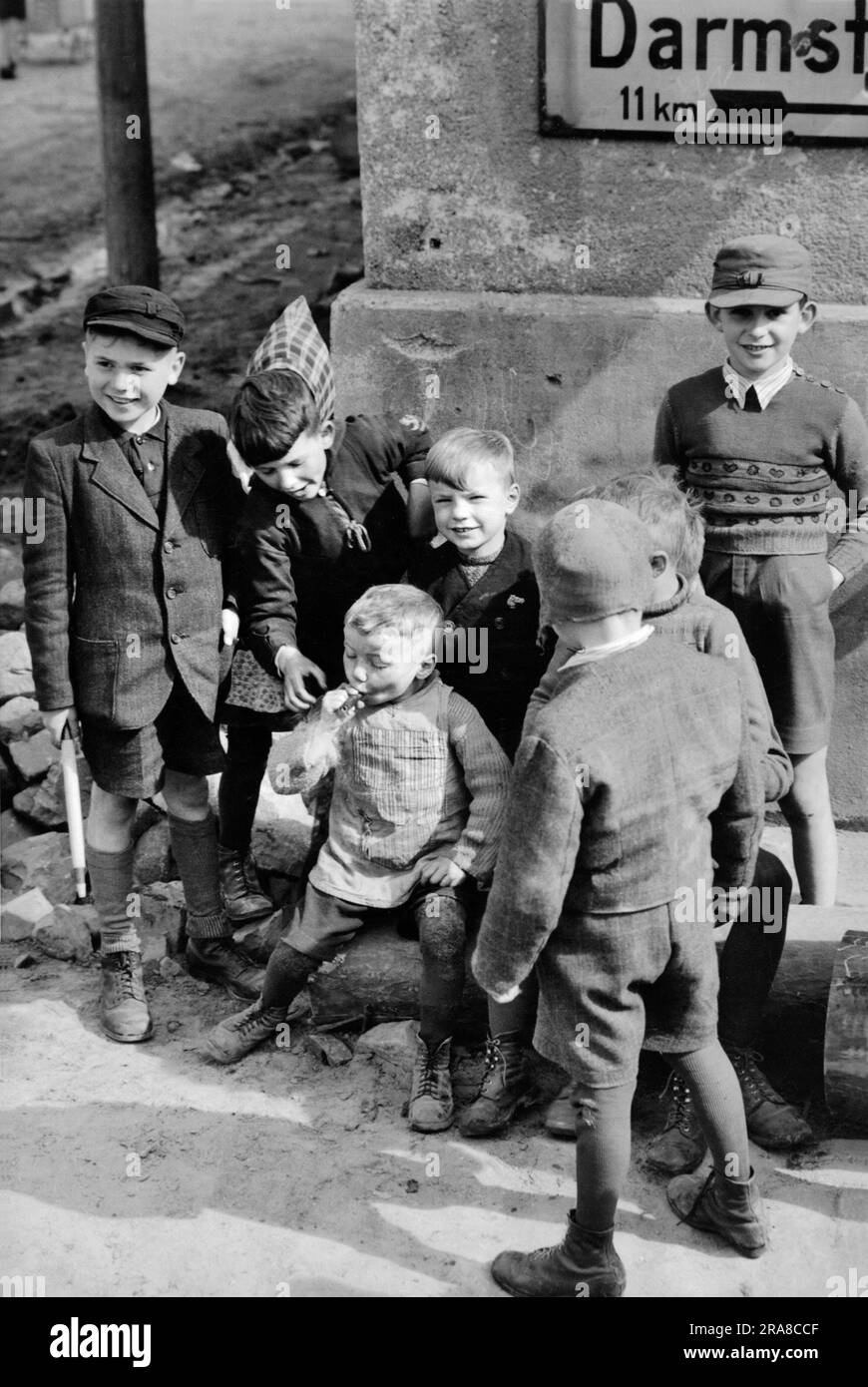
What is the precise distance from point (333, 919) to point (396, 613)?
774 millimetres

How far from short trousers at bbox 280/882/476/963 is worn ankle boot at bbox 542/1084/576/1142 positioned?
1.60 ft

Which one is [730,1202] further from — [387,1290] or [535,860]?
[535,860]

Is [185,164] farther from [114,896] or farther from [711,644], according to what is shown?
[711,644]

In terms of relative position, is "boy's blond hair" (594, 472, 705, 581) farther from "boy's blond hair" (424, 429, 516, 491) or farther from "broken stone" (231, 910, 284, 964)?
"broken stone" (231, 910, 284, 964)

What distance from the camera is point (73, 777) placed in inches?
176

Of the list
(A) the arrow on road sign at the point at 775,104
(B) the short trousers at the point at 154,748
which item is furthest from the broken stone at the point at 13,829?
(A) the arrow on road sign at the point at 775,104

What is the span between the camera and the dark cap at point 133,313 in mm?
3758

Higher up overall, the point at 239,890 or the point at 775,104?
the point at 775,104

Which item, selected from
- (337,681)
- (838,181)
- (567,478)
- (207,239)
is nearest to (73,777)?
(337,681)

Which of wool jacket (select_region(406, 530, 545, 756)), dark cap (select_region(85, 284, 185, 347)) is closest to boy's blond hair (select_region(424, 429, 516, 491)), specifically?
wool jacket (select_region(406, 530, 545, 756))

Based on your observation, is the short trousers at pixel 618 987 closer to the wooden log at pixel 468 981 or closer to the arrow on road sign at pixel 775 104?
the wooden log at pixel 468 981

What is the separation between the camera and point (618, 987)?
9.82ft

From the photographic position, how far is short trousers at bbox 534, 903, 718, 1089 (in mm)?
2975

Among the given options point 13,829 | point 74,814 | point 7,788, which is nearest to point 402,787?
point 74,814
